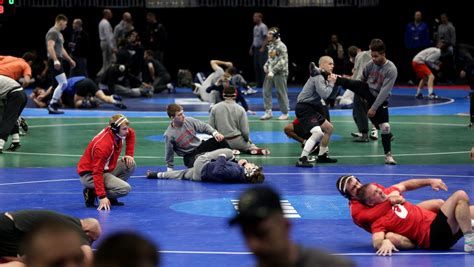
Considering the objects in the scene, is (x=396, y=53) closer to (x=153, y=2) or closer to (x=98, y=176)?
(x=153, y=2)

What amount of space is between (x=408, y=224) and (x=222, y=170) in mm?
4735

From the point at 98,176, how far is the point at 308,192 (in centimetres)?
288

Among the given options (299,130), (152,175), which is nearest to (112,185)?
(152,175)

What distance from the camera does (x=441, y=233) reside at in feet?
32.1

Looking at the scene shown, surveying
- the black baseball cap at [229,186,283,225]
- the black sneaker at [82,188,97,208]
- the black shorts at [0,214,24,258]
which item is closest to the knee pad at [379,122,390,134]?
the black sneaker at [82,188,97,208]

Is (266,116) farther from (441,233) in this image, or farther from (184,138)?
(441,233)

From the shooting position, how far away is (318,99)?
16.4m

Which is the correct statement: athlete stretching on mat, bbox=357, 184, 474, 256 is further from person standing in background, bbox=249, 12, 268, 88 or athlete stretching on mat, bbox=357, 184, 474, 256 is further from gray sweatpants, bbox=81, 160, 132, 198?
person standing in background, bbox=249, 12, 268, 88

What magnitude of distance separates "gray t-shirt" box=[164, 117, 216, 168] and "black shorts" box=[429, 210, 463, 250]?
5.51 meters

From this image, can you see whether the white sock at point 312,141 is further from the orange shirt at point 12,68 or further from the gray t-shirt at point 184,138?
the orange shirt at point 12,68

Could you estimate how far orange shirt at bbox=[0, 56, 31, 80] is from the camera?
1761cm

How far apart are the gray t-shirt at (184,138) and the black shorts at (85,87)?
10.7 m

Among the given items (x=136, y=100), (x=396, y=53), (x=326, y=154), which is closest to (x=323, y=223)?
(x=326, y=154)

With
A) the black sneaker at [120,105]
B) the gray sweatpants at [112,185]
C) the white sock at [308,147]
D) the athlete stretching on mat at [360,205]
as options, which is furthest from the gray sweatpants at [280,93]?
the athlete stretching on mat at [360,205]
